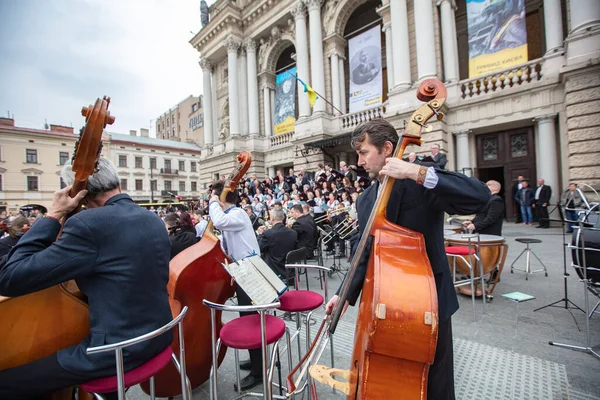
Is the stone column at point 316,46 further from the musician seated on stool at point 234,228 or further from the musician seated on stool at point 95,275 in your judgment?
the musician seated on stool at point 95,275

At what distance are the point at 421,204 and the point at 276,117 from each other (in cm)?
1891

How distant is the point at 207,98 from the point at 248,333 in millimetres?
25123

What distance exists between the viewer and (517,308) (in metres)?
4.05

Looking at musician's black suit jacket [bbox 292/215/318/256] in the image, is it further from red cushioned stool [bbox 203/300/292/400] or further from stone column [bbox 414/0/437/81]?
stone column [bbox 414/0/437/81]

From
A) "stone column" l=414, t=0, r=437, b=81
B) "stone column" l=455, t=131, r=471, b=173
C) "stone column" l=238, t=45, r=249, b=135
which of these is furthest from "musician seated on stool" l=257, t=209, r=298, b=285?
"stone column" l=238, t=45, r=249, b=135

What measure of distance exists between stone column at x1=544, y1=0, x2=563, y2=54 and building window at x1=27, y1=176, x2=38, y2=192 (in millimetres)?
48551

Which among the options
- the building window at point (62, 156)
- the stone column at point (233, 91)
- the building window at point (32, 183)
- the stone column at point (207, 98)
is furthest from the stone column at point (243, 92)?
the building window at point (32, 183)

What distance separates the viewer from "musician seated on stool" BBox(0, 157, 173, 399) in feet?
4.85

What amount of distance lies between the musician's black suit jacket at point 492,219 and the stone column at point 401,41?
31.0ft

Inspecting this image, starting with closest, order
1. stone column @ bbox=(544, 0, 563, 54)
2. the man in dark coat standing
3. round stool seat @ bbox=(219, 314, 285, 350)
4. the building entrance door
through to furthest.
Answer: round stool seat @ bbox=(219, 314, 285, 350) < the man in dark coat standing < stone column @ bbox=(544, 0, 563, 54) < the building entrance door

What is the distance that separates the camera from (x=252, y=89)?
21.1 meters

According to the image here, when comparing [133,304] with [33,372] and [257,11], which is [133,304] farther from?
[257,11]

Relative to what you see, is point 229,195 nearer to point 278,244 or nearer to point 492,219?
point 278,244

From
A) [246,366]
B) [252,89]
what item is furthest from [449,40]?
[246,366]
